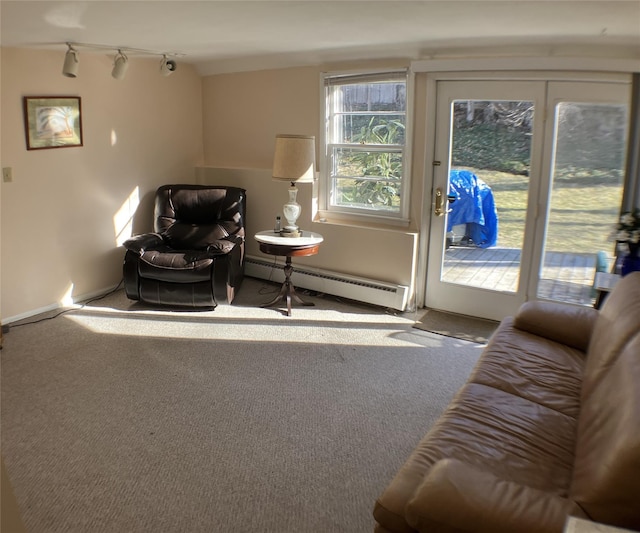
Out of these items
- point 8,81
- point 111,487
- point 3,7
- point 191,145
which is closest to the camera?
point 111,487

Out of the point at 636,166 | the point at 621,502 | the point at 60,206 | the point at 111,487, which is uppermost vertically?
the point at 636,166

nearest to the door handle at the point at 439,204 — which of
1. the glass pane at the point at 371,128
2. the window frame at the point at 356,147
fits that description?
the window frame at the point at 356,147

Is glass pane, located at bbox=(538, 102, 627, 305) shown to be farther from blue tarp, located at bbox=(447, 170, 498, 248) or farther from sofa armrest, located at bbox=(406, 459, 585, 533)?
sofa armrest, located at bbox=(406, 459, 585, 533)

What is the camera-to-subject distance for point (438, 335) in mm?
4215

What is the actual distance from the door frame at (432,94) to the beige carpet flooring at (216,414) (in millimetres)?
481

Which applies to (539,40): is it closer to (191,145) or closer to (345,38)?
(345,38)

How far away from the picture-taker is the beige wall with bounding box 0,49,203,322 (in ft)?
14.0

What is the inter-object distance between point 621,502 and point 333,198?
3918 millimetres

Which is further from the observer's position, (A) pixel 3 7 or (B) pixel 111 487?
(A) pixel 3 7

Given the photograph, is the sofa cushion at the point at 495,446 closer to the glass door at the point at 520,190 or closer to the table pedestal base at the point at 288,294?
the glass door at the point at 520,190

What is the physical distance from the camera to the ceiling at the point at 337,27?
2.71 m

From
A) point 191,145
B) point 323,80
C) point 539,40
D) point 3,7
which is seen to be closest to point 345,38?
point 323,80

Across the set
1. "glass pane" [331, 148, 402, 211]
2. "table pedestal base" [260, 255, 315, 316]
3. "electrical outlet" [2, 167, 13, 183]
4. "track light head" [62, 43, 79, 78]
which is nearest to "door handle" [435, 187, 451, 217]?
"glass pane" [331, 148, 402, 211]

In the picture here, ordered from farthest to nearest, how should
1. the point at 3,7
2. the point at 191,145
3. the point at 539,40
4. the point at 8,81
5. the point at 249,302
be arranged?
the point at 191,145, the point at 249,302, the point at 8,81, the point at 539,40, the point at 3,7
